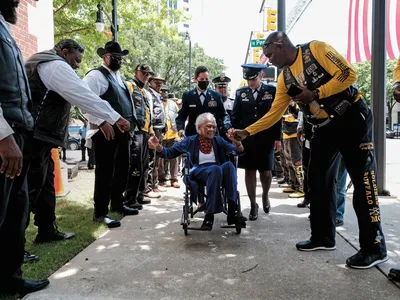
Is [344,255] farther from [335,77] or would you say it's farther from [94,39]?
[94,39]

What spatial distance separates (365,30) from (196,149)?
5097 millimetres

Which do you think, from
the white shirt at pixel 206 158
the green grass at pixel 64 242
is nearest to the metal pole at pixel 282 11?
the white shirt at pixel 206 158

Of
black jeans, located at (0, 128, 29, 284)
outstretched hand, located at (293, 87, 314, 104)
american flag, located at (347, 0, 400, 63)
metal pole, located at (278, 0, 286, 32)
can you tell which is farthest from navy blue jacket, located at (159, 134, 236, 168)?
metal pole, located at (278, 0, 286, 32)

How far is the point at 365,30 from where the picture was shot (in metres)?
8.07

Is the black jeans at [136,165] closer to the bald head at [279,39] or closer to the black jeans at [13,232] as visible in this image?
the bald head at [279,39]

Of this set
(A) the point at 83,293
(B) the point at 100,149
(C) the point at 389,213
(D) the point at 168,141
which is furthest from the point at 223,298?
(D) the point at 168,141

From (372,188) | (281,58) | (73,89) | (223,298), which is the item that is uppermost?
(281,58)

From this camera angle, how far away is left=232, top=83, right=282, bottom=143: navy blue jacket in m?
5.69

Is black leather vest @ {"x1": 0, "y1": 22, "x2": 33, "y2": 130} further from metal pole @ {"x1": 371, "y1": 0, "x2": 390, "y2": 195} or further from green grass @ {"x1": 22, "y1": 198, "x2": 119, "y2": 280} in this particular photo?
metal pole @ {"x1": 371, "y1": 0, "x2": 390, "y2": 195}

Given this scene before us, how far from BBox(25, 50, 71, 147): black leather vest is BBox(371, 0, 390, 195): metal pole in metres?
5.53

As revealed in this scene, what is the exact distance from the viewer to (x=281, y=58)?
3.91m

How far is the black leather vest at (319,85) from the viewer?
3600 mm

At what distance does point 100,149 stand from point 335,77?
121 inches

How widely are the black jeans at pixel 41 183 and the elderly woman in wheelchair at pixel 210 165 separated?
4.15 feet
